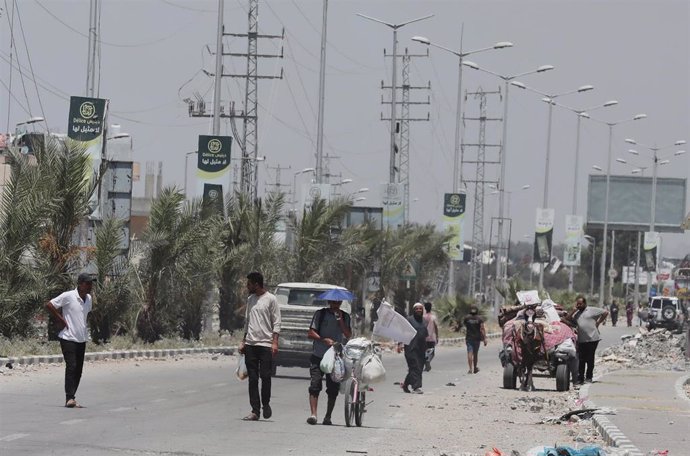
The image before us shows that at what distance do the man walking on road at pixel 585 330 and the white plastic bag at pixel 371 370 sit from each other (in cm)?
1117

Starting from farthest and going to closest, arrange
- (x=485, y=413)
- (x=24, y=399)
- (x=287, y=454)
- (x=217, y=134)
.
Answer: (x=217, y=134) < (x=485, y=413) < (x=24, y=399) < (x=287, y=454)

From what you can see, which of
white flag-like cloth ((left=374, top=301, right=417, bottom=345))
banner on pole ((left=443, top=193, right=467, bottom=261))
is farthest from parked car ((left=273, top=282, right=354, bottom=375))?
banner on pole ((left=443, top=193, right=467, bottom=261))

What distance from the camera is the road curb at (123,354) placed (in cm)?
2577

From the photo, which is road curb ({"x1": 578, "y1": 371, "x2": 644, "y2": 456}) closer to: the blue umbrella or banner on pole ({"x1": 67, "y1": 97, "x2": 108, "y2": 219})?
the blue umbrella

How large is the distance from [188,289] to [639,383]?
1274 centimetres

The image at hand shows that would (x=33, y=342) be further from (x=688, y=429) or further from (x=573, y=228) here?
(x=573, y=228)

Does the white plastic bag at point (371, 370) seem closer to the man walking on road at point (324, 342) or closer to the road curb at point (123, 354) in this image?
the man walking on road at point (324, 342)

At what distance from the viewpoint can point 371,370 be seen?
17.6m

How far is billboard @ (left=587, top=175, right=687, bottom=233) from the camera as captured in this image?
305ft

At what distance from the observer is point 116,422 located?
16.2 metres

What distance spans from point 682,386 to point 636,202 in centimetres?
6767

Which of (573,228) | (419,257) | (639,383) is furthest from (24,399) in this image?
(573,228)

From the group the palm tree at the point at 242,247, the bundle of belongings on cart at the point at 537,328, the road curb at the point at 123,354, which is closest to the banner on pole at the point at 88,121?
the road curb at the point at 123,354

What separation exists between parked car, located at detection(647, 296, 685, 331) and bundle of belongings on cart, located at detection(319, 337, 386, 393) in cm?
5347
